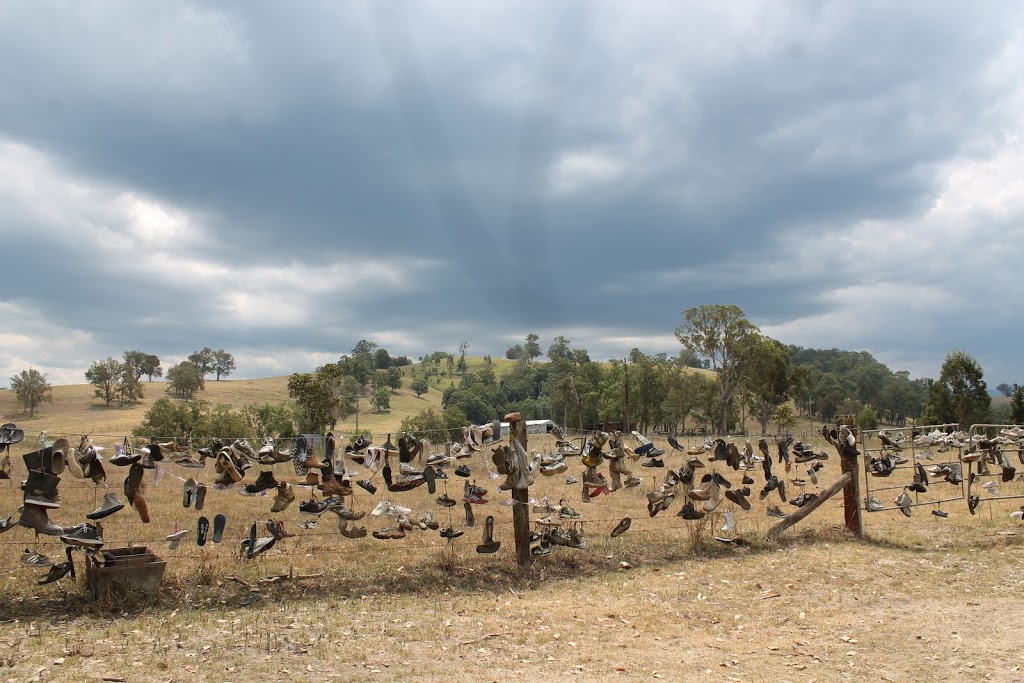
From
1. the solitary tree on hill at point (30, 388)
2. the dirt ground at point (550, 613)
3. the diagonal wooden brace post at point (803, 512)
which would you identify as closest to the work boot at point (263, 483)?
the dirt ground at point (550, 613)

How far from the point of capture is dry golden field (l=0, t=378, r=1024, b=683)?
235 inches

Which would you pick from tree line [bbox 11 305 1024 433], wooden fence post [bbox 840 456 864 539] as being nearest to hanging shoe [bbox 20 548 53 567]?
wooden fence post [bbox 840 456 864 539]

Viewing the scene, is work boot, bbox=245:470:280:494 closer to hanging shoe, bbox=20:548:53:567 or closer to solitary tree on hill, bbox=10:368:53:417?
hanging shoe, bbox=20:548:53:567

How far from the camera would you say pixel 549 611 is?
25.2 ft

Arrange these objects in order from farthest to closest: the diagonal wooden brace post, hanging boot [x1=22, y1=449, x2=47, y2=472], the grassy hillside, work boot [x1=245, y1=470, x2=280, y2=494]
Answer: the grassy hillside, the diagonal wooden brace post, work boot [x1=245, y1=470, x2=280, y2=494], hanging boot [x1=22, y1=449, x2=47, y2=472]

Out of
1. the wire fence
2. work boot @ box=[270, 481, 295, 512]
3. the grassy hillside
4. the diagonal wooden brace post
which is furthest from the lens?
the grassy hillside

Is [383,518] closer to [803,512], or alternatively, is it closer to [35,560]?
[35,560]

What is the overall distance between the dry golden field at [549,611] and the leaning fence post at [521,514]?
0.88 feet

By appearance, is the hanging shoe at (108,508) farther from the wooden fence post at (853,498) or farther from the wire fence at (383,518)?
the wooden fence post at (853,498)

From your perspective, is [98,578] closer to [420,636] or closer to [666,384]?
[420,636]

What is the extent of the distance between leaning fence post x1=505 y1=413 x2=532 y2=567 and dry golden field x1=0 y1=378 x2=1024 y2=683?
0.27m

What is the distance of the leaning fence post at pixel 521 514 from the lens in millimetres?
9406

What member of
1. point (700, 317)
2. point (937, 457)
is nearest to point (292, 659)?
point (937, 457)

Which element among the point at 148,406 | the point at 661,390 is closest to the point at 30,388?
the point at 148,406
